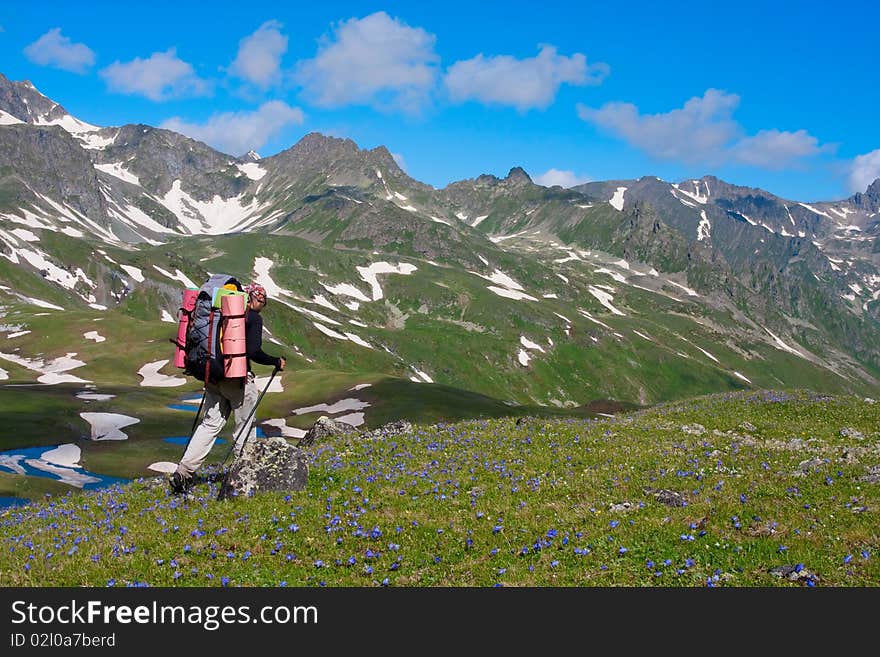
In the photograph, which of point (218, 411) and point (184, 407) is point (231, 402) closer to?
point (218, 411)

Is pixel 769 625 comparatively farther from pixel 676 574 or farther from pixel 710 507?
pixel 710 507

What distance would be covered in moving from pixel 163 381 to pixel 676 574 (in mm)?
109493

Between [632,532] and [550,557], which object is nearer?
[550,557]

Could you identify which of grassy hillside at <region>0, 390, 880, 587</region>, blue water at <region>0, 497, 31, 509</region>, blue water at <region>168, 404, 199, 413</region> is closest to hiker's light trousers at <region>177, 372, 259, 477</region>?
grassy hillside at <region>0, 390, 880, 587</region>

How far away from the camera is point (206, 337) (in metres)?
16.7

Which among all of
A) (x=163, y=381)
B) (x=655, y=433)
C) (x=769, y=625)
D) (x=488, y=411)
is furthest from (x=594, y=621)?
(x=163, y=381)

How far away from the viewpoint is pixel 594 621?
9.83 metres

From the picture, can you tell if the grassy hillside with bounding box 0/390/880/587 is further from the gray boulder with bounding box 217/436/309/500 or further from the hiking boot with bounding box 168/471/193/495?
the gray boulder with bounding box 217/436/309/500

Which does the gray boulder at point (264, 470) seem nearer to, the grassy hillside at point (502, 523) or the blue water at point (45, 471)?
the grassy hillside at point (502, 523)

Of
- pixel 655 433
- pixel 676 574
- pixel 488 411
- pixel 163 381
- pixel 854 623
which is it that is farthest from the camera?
pixel 163 381

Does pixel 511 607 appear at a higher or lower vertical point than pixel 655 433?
lower

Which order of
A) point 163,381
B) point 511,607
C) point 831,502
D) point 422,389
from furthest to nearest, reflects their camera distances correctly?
point 163,381
point 422,389
point 831,502
point 511,607

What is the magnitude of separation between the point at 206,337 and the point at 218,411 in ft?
7.65

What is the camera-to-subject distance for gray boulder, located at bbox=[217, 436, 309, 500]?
17.6 m
